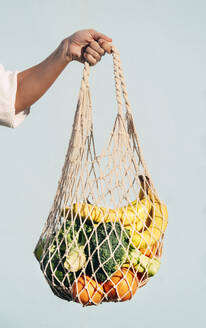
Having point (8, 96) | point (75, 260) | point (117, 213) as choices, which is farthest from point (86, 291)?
point (8, 96)

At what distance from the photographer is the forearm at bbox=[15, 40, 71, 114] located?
1.73 m

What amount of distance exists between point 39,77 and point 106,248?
2.08ft

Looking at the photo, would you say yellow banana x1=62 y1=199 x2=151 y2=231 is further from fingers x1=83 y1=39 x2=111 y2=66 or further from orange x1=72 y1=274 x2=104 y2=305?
fingers x1=83 y1=39 x2=111 y2=66

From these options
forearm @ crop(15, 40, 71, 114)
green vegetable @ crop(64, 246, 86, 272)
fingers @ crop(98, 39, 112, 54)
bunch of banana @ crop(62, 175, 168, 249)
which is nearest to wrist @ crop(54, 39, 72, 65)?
forearm @ crop(15, 40, 71, 114)

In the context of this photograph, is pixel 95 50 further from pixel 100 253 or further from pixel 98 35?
pixel 100 253

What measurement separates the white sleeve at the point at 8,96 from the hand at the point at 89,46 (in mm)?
228

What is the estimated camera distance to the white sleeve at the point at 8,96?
5.90 feet

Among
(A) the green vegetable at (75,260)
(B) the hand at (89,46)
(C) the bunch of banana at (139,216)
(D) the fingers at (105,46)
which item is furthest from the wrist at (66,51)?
(A) the green vegetable at (75,260)

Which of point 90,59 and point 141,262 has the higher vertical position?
point 90,59

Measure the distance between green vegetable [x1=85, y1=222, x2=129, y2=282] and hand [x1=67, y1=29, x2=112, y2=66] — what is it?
0.53 meters

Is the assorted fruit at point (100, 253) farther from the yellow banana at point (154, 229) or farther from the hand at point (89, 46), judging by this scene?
the hand at point (89, 46)

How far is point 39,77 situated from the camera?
5.86ft

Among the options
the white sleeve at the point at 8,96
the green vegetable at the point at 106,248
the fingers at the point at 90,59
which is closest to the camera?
the green vegetable at the point at 106,248

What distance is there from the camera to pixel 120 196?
152cm
